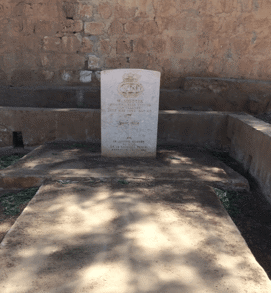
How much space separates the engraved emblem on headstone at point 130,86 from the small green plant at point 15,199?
1.57m

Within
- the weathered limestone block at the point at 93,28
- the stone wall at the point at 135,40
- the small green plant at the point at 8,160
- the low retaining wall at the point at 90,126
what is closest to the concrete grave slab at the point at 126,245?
the small green plant at the point at 8,160

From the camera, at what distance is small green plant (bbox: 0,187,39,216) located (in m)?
2.45

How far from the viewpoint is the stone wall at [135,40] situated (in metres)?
4.43

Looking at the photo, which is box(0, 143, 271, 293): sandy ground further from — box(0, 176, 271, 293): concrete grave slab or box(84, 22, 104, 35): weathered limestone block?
box(84, 22, 104, 35): weathered limestone block

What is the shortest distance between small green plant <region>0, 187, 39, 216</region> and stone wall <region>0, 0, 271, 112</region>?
8.19 feet

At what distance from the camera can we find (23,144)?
4191 millimetres

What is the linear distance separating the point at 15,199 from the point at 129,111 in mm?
1724

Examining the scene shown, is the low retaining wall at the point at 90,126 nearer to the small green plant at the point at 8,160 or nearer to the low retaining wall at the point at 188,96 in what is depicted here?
the small green plant at the point at 8,160

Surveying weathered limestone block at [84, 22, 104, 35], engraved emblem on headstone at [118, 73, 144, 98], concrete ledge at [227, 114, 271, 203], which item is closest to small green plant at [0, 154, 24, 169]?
engraved emblem on headstone at [118, 73, 144, 98]

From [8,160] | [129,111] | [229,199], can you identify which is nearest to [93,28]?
[129,111]

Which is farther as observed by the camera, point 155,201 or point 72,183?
point 72,183

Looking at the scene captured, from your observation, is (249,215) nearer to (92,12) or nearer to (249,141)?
(249,141)

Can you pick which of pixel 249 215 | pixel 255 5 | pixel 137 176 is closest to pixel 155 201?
pixel 137 176

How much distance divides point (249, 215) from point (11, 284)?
6.63 feet
